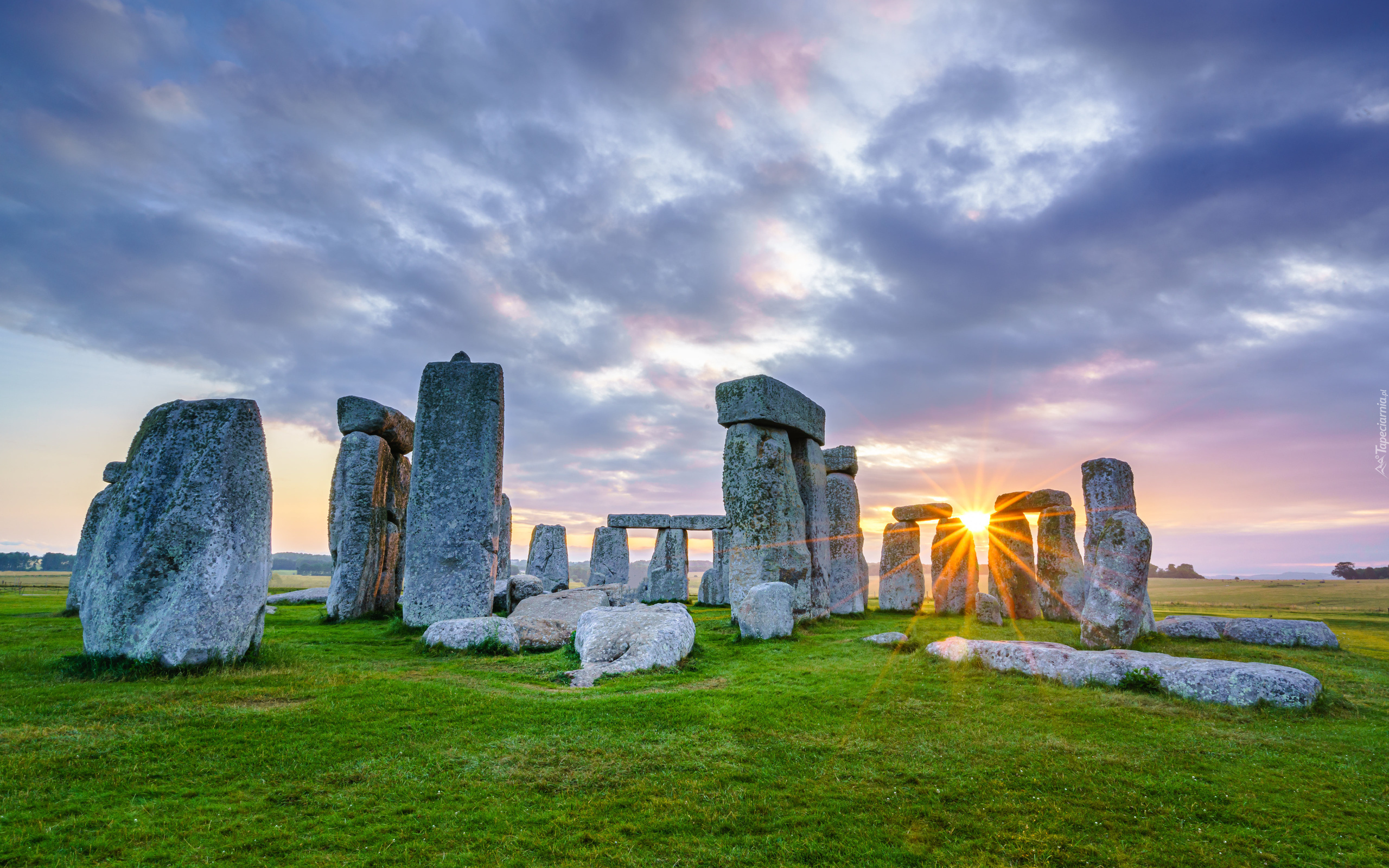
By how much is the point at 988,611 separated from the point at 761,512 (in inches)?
245

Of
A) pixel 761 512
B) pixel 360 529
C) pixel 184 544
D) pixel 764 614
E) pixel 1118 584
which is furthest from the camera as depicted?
pixel 360 529

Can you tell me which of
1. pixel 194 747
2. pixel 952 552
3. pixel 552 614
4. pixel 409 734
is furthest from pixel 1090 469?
pixel 194 747

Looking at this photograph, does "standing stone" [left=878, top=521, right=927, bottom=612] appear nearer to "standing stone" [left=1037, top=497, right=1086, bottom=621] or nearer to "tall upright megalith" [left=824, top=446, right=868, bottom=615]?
"tall upright megalith" [left=824, top=446, right=868, bottom=615]

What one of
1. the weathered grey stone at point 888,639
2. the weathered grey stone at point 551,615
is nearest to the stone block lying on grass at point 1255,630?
the weathered grey stone at point 888,639

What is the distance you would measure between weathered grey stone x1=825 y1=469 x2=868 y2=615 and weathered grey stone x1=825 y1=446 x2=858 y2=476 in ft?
0.42

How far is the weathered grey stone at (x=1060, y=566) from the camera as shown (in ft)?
48.2

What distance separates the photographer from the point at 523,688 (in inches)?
244

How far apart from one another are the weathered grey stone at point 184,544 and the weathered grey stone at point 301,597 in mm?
12943

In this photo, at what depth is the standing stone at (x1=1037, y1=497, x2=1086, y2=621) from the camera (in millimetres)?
14695

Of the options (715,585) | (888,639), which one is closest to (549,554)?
(715,585)

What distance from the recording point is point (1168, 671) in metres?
6.44

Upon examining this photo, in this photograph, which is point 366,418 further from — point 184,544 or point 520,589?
point 184,544

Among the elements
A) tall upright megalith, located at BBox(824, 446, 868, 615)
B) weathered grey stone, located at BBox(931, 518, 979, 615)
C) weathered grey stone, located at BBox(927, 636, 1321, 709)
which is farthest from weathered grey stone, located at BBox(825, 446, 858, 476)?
weathered grey stone, located at BBox(927, 636, 1321, 709)

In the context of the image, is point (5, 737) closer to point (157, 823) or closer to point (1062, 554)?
point (157, 823)
